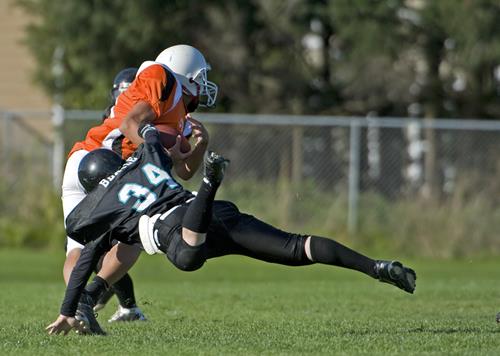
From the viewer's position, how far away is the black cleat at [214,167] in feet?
22.1

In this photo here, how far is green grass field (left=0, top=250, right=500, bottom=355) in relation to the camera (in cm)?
701

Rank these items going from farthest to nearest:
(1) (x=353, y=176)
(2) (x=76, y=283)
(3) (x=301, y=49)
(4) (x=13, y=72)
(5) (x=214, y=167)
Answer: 1. (4) (x=13, y=72)
2. (3) (x=301, y=49)
3. (1) (x=353, y=176)
4. (2) (x=76, y=283)
5. (5) (x=214, y=167)

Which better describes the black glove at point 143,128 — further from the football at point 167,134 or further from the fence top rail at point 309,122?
the fence top rail at point 309,122

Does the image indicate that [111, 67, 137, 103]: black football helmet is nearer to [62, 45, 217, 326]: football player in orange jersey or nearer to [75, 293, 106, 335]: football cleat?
[62, 45, 217, 326]: football player in orange jersey

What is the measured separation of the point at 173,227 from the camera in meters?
7.11

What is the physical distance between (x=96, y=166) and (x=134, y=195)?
0.47 metres

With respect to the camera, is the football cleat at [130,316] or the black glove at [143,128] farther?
the football cleat at [130,316]

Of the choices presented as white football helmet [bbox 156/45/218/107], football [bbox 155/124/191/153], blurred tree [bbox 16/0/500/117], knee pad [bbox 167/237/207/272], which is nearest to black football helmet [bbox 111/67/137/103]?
white football helmet [bbox 156/45/218/107]

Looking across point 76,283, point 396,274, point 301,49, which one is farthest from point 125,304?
point 301,49

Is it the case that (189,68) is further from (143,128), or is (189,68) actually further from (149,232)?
(149,232)

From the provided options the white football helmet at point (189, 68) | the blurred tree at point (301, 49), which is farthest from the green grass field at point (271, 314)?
the blurred tree at point (301, 49)

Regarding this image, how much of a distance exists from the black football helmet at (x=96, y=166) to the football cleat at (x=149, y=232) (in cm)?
48

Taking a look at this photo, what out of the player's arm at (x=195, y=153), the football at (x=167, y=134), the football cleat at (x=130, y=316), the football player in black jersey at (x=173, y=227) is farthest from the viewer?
the football cleat at (x=130, y=316)

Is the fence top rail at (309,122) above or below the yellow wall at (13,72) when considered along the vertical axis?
below
